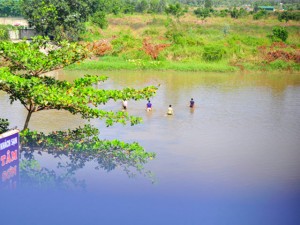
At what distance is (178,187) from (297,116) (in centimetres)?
994

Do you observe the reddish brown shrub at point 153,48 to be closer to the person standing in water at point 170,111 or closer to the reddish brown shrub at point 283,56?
the reddish brown shrub at point 283,56

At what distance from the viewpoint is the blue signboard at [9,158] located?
9.20 meters

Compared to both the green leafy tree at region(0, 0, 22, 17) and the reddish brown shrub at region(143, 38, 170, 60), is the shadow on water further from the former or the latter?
the green leafy tree at region(0, 0, 22, 17)

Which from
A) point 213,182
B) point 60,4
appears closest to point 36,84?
point 213,182

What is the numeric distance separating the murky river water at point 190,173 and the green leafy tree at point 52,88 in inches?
61.8

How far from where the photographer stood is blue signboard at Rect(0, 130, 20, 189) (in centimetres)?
920

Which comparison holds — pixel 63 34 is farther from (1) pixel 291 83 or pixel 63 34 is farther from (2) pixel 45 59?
(2) pixel 45 59

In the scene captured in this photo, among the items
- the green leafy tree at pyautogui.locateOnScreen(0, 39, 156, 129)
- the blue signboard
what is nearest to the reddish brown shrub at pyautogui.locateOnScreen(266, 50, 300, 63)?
the green leafy tree at pyautogui.locateOnScreen(0, 39, 156, 129)

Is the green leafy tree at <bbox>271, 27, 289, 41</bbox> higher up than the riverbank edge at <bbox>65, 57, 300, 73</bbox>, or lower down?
higher up

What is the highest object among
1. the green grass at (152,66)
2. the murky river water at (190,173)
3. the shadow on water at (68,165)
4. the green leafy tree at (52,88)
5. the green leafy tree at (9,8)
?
the green leafy tree at (9,8)

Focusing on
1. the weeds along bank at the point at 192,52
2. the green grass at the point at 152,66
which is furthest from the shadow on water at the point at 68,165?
the green grass at the point at 152,66

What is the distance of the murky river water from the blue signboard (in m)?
0.28

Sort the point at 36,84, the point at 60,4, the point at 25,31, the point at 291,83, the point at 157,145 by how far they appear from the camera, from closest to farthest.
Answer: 1. the point at 36,84
2. the point at 157,145
3. the point at 291,83
4. the point at 60,4
5. the point at 25,31

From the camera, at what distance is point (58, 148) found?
39.1 feet
